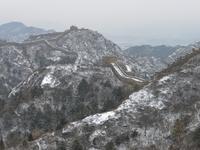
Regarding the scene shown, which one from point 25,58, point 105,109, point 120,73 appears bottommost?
point 105,109

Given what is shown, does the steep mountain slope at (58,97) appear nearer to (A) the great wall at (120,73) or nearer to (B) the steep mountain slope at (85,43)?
(A) the great wall at (120,73)

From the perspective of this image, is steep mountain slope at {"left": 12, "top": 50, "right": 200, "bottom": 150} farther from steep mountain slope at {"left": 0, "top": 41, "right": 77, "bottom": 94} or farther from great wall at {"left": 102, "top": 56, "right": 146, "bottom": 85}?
steep mountain slope at {"left": 0, "top": 41, "right": 77, "bottom": 94}

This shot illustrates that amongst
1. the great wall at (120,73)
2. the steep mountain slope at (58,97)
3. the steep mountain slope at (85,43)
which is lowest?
the steep mountain slope at (58,97)

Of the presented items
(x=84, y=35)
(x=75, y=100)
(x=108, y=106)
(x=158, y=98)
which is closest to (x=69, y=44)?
(x=84, y=35)

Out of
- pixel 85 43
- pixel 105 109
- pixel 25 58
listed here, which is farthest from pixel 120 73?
pixel 25 58

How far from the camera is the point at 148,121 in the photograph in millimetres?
34594

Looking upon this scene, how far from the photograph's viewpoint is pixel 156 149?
100.0 ft

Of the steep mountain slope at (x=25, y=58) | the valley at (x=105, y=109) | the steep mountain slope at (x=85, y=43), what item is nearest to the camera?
the valley at (x=105, y=109)

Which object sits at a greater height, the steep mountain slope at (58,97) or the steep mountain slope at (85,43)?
the steep mountain slope at (85,43)

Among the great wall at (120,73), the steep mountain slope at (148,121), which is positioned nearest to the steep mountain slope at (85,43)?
the great wall at (120,73)

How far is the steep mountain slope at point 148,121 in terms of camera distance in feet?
104

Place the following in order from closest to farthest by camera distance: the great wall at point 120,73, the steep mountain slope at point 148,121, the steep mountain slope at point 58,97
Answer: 1. the steep mountain slope at point 148,121
2. the great wall at point 120,73
3. the steep mountain slope at point 58,97

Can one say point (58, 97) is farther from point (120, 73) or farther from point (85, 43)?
→ point (85, 43)

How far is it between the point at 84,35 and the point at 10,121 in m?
120
